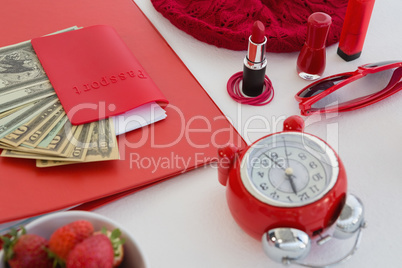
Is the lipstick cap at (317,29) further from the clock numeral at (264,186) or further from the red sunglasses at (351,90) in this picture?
the clock numeral at (264,186)

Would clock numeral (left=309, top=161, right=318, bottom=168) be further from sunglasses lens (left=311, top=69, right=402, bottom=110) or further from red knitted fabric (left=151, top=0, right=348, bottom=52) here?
red knitted fabric (left=151, top=0, right=348, bottom=52)

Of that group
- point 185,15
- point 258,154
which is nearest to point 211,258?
point 258,154

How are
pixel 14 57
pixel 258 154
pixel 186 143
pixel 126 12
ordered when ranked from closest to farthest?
pixel 258 154 → pixel 186 143 → pixel 14 57 → pixel 126 12

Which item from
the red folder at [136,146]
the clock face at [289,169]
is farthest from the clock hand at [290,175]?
the red folder at [136,146]

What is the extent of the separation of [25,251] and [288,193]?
294 mm

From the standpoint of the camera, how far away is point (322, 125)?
2.31ft

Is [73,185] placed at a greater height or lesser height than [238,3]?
lesser

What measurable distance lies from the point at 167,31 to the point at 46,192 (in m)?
0.43

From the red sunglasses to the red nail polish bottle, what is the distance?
0.13 ft

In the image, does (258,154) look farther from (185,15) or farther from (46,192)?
(185,15)

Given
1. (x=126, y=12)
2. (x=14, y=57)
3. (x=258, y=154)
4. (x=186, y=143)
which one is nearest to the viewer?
(x=258, y=154)

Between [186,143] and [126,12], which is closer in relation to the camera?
[186,143]

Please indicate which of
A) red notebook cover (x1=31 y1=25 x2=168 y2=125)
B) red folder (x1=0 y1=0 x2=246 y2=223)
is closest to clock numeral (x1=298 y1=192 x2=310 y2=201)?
red folder (x1=0 y1=0 x2=246 y2=223)

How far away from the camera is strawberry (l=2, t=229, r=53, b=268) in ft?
1.39
